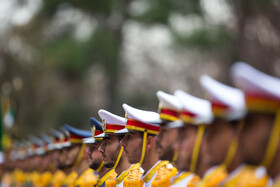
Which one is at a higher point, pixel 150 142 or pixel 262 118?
pixel 262 118

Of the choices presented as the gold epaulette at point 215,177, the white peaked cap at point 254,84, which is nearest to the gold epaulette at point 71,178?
the gold epaulette at point 215,177

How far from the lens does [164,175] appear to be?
5383 mm

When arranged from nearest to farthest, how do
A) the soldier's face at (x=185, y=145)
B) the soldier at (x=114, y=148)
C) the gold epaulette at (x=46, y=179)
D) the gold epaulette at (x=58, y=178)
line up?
the soldier's face at (x=185, y=145) → the soldier at (x=114, y=148) → the gold epaulette at (x=58, y=178) → the gold epaulette at (x=46, y=179)

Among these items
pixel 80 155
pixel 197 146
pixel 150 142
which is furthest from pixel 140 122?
pixel 80 155

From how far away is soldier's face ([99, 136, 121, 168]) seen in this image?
6277 millimetres

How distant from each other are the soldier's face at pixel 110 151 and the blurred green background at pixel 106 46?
573 inches

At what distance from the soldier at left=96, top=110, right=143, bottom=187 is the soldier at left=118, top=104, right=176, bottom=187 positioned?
0.51 metres

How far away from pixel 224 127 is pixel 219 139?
0.09 m

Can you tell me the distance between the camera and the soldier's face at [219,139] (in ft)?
11.7

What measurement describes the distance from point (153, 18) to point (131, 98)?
771cm

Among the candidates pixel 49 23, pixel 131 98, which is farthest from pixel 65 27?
pixel 131 98

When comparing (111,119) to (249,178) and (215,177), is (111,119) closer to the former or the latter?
(215,177)

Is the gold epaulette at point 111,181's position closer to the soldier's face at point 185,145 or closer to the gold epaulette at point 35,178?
the soldier's face at point 185,145

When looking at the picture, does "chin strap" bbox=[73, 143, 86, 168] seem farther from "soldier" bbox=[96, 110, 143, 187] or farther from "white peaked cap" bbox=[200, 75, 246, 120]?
"white peaked cap" bbox=[200, 75, 246, 120]
